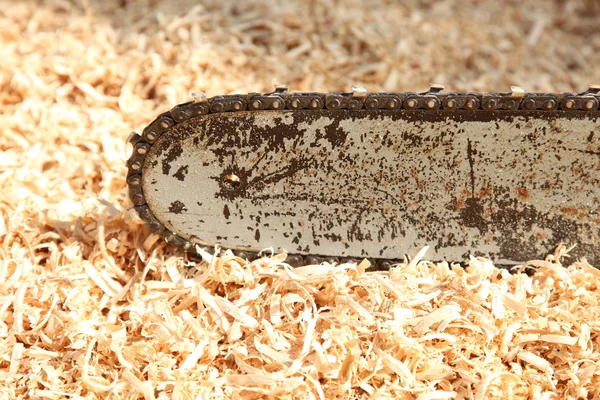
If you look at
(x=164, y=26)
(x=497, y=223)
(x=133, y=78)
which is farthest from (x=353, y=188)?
(x=164, y=26)

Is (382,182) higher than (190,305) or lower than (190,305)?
higher

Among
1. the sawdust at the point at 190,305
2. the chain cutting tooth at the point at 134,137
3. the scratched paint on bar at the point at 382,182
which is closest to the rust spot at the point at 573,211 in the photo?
the scratched paint on bar at the point at 382,182

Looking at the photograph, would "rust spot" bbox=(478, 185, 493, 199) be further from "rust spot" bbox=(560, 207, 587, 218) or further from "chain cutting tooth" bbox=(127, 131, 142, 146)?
"chain cutting tooth" bbox=(127, 131, 142, 146)

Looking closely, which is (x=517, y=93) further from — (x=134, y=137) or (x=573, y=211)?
(x=134, y=137)

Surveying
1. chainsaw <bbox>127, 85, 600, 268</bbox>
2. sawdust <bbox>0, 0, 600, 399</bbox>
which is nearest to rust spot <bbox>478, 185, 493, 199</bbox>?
chainsaw <bbox>127, 85, 600, 268</bbox>

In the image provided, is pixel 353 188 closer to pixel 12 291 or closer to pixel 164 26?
pixel 12 291

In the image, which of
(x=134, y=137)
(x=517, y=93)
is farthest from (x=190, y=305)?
(x=517, y=93)

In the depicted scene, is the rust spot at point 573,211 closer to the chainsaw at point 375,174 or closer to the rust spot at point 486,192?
the chainsaw at point 375,174

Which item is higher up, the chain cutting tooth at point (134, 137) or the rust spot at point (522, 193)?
the chain cutting tooth at point (134, 137)
